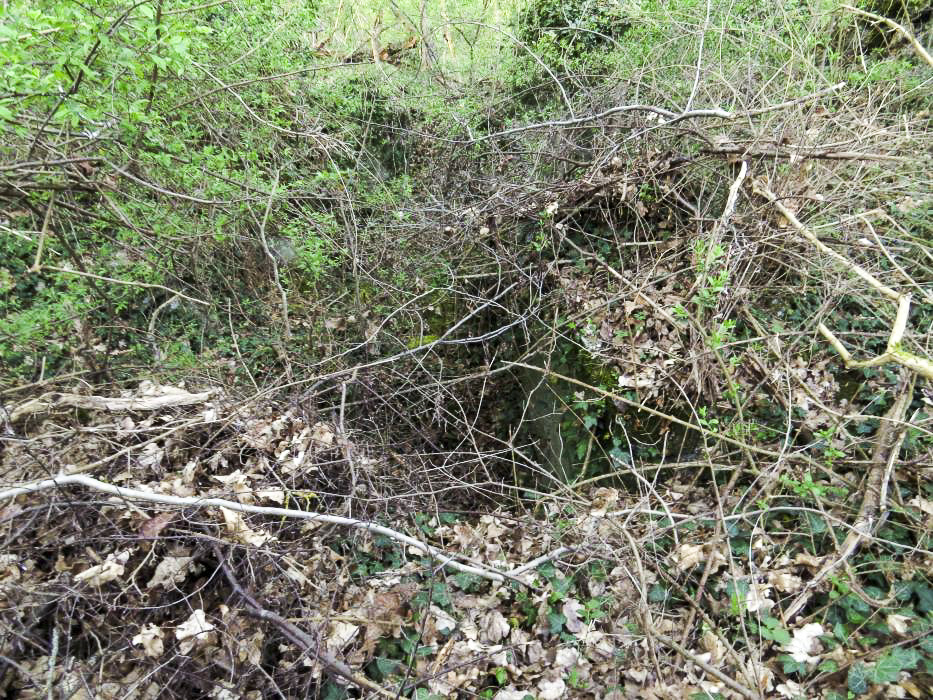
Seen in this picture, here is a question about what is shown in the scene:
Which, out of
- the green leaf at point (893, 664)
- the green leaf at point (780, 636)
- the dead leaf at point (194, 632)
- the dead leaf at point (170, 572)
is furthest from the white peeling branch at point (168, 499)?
the green leaf at point (893, 664)

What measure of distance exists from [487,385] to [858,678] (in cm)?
302

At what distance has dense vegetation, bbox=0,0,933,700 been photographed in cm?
234

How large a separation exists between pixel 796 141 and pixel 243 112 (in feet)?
14.3

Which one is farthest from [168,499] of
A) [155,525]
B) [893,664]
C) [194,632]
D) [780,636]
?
[893,664]

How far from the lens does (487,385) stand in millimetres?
4539

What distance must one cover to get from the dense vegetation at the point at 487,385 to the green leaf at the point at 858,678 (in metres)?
0.01

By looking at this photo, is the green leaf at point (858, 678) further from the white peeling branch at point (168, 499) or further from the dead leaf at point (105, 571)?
the dead leaf at point (105, 571)

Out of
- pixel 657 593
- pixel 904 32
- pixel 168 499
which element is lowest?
pixel 657 593

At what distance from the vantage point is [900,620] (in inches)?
84.7

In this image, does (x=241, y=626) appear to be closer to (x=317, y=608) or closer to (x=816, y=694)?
(x=317, y=608)

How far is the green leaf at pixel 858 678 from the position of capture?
2.02 m

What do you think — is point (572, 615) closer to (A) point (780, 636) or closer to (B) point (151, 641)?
(A) point (780, 636)


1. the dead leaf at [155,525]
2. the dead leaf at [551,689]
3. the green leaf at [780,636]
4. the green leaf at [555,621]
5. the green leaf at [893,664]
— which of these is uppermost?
the dead leaf at [155,525]

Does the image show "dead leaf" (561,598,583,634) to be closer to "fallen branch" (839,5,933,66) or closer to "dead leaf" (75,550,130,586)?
"dead leaf" (75,550,130,586)
